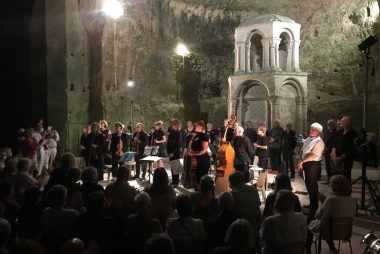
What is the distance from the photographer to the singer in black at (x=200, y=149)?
9297 mm

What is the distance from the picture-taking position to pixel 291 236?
4.12 meters

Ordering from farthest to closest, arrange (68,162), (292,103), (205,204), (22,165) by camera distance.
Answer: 1. (292,103)
2. (22,165)
3. (68,162)
4. (205,204)

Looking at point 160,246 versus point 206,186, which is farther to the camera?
point 206,186

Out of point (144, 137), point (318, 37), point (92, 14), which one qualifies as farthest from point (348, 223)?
point (318, 37)

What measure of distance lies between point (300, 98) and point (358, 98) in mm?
4803

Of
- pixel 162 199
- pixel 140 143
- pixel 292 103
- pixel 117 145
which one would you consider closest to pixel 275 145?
pixel 140 143

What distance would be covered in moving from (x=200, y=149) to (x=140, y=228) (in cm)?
520

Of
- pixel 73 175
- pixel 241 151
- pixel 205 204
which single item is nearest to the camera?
pixel 205 204

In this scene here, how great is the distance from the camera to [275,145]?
44.1ft

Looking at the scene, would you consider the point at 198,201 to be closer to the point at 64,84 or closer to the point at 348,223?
the point at 348,223

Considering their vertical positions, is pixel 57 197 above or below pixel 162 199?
above

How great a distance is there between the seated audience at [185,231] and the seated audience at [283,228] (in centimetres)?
59

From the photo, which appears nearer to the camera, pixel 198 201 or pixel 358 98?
pixel 198 201

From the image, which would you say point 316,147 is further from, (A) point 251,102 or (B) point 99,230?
→ (A) point 251,102
